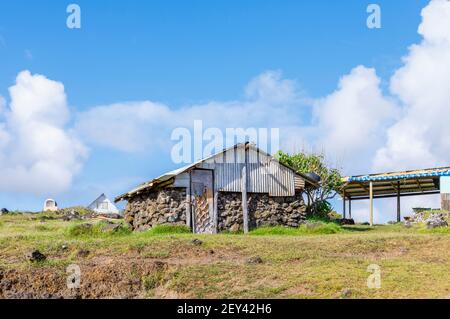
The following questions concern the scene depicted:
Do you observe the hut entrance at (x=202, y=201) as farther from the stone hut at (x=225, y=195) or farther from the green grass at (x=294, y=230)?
the green grass at (x=294, y=230)

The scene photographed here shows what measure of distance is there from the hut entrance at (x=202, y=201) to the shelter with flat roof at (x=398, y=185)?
549 inches

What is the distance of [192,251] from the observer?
65.7ft

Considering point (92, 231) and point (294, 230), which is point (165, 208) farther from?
point (294, 230)

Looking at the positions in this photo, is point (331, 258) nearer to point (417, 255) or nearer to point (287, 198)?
point (417, 255)

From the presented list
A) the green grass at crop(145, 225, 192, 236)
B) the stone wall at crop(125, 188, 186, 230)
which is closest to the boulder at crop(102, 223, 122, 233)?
the green grass at crop(145, 225, 192, 236)

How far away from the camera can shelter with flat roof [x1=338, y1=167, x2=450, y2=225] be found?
120ft

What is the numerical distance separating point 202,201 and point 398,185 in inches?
711

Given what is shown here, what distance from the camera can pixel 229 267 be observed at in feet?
57.1

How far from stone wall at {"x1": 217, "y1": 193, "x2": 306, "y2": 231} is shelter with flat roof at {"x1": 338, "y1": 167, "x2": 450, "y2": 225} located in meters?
10.1

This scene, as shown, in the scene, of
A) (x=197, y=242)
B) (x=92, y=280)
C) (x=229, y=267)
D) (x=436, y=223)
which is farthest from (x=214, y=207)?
(x=92, y=280)

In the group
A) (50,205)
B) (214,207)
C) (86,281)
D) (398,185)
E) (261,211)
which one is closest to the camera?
(86,281)

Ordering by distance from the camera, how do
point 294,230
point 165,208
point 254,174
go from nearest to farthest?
point 165,208 → point 294,230 → point 254,174
